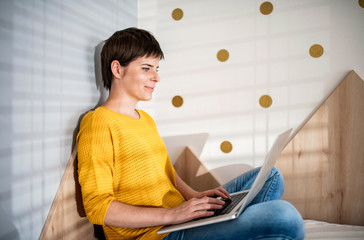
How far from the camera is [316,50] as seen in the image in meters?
1.25

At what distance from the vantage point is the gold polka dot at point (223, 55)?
4.37 ft

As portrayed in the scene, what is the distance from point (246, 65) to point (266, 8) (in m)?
0.30

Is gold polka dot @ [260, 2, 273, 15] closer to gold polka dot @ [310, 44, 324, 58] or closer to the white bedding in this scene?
gold polka dot @ [310, 44, 324, 58]

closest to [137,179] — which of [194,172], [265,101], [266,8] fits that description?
[194,172]

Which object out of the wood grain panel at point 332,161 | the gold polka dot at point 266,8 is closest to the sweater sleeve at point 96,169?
the wood grain panel at point 332,161

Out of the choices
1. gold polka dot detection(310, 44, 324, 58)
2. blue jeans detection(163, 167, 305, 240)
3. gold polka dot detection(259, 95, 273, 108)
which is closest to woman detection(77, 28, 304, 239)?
blue jeans detection(163, 167, 305, 240)

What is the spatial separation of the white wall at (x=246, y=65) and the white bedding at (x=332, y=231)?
378 mm

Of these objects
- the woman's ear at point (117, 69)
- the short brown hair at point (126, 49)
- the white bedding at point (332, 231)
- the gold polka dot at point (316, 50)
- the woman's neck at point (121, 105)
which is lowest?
the white bedding at point (332, 231)

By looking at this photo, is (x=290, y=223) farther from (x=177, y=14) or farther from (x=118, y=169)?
(x=177, y=14)

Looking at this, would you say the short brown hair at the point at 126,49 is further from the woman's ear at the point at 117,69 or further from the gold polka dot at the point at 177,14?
the gold polka dot at the point at 177,14

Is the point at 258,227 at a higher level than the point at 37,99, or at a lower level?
lower

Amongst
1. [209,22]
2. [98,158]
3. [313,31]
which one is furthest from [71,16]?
[313,31]

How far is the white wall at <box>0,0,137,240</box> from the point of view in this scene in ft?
1.92

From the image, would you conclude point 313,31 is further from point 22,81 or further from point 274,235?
point 22,81
